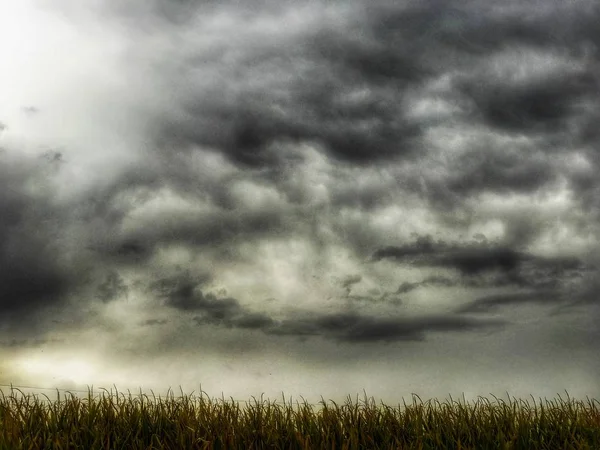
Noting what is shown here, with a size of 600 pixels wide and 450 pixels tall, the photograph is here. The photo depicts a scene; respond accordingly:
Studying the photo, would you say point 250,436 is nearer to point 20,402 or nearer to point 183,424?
point 183,424

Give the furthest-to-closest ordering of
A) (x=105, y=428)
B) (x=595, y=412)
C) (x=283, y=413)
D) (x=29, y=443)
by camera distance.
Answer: (x=595, y=412)
(x=283, y=413)
(x=105, y=428)
(x=29, y=443)

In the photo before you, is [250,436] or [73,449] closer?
[73,449]

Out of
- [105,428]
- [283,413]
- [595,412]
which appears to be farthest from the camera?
[595,412]

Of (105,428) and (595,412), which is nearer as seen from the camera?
(105,428)

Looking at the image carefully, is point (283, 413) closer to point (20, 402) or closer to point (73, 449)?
point (73, 449)

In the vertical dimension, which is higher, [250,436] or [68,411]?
[68,411]

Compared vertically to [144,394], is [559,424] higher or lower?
lower

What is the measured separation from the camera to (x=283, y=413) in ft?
43.9

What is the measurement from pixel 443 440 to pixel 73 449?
274 inches

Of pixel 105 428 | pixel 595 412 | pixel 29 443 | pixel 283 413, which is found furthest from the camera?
pixel 595 412

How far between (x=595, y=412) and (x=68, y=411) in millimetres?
11427

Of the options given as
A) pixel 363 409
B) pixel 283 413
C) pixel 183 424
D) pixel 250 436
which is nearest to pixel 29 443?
pixel 183 424

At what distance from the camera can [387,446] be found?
491 inches

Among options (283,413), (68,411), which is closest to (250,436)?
(283,413)
